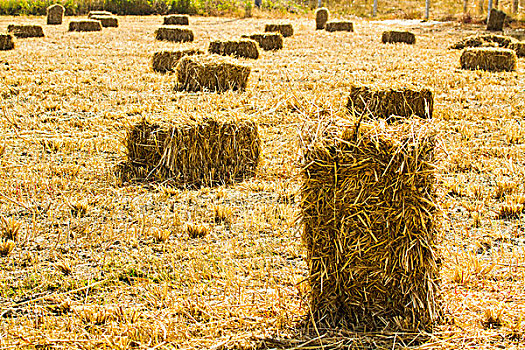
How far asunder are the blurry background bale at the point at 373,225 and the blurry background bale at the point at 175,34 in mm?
15565

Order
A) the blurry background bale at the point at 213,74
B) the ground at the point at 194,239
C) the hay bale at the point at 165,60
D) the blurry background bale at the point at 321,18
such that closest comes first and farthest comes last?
the ground at the point at 194,239 < the blurry background bale at the point at 213,74 < the hay bale at the point at 165,60 < the blurry background bale at the point at 321,18

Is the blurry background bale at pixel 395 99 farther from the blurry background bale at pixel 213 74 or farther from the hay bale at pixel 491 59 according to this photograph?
the hay bale at pixel 491 59

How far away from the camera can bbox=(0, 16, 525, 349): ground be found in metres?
3.54

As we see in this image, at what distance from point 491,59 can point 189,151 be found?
8730mm

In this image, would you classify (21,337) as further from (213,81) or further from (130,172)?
(213,81)

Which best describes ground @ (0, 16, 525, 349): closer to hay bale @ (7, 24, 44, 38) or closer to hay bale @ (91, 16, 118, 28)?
hay bale @ (7, 24, 44, 38)

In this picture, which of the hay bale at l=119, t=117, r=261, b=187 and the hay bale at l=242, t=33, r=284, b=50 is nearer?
the hay bale at l=119, t=117, r=261, b=187

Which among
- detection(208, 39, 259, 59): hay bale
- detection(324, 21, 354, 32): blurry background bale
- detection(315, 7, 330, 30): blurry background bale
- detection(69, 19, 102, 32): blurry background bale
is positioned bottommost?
detection(208, 39, 259, 59): hay bale

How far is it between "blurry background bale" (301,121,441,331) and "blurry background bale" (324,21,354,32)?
1960 centimetres

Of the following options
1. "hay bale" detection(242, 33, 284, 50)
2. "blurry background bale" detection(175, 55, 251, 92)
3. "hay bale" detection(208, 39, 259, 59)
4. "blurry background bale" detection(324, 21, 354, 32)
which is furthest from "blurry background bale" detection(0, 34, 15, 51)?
"blurry background bale" detection(324, 21, 354, 32)

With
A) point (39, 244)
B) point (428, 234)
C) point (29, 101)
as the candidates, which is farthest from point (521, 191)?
point (29, 101)

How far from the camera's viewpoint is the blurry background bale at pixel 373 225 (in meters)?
3.35

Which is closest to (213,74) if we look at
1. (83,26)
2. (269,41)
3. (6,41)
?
(269,41)

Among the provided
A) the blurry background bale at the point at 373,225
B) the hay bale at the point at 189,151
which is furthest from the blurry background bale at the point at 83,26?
the blurry background bale at the point at 373,225
